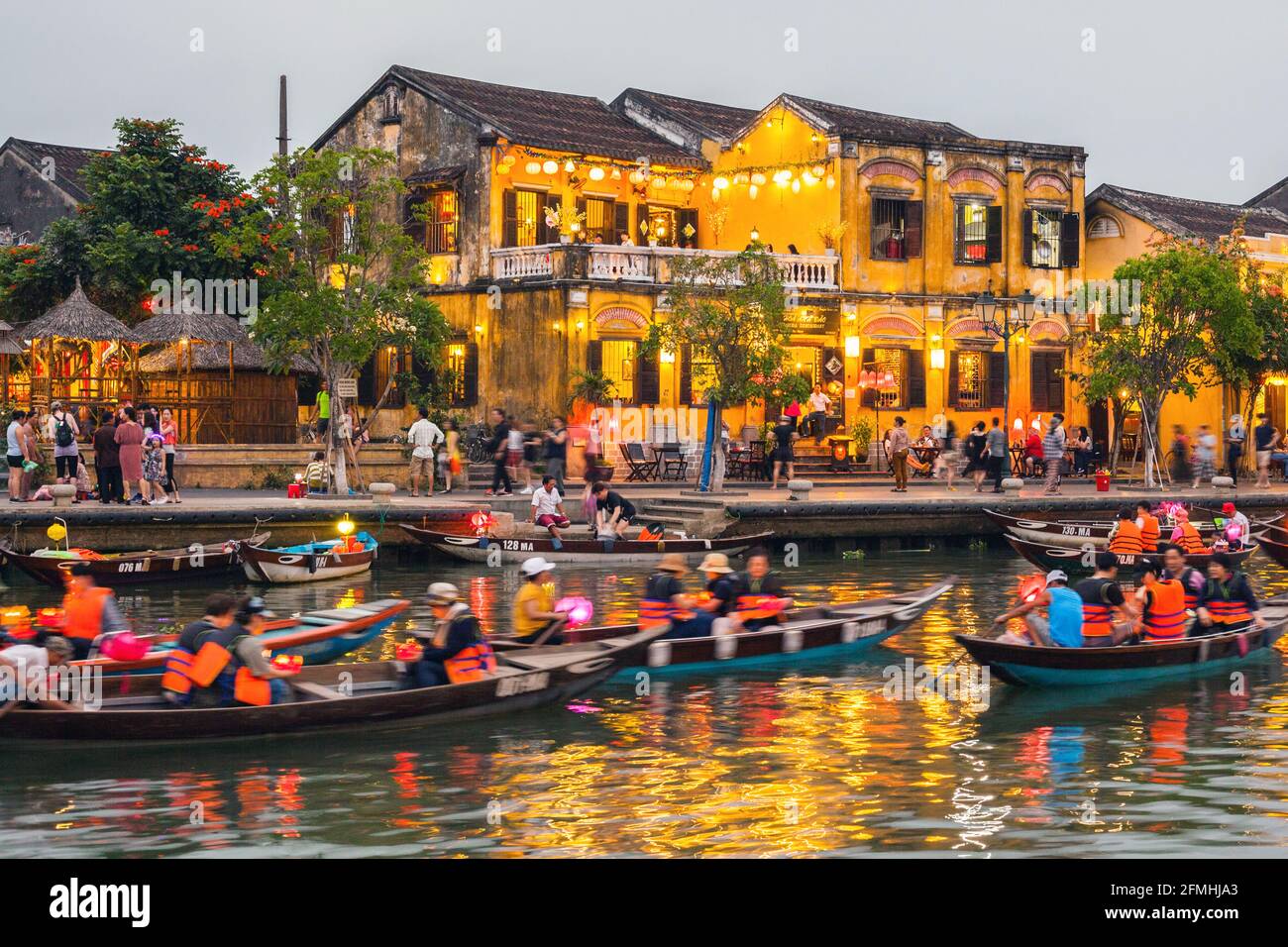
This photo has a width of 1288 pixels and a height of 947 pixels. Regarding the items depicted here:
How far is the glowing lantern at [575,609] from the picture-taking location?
18.5m

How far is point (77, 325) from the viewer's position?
34.2 meters

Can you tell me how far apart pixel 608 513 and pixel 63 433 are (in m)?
10.1

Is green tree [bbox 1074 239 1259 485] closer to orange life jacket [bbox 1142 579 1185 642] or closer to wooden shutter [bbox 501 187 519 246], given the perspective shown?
wooden shutter [bbox 501 187 519 246]

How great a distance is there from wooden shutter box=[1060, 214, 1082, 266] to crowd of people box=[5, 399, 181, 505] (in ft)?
81.2

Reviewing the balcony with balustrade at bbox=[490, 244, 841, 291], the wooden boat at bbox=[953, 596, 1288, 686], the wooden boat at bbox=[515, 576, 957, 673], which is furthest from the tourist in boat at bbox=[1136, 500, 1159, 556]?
the balcony with balustrade at bbox=[490, 244, 841, 291]

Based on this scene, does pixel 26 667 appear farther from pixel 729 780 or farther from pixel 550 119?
pixel 550 119

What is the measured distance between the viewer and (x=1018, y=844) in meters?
12.0

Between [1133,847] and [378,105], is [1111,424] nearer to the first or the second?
[378,105]

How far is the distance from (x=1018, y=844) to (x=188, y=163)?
3321 centimetres

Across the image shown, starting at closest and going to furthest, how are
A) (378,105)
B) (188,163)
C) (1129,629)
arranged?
Result: (1129,629) < (188,163) < (378,105)

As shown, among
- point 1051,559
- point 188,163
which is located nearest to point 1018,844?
point 1051,559

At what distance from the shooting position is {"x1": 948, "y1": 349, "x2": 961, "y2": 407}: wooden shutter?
43.3 meters

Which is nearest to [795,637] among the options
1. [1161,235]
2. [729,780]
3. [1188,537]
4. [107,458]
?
[729,780]

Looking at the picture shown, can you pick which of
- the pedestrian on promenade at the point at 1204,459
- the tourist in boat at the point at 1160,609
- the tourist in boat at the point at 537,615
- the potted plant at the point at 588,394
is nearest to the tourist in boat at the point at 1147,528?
the tourist in boat at the point at 1160,609
